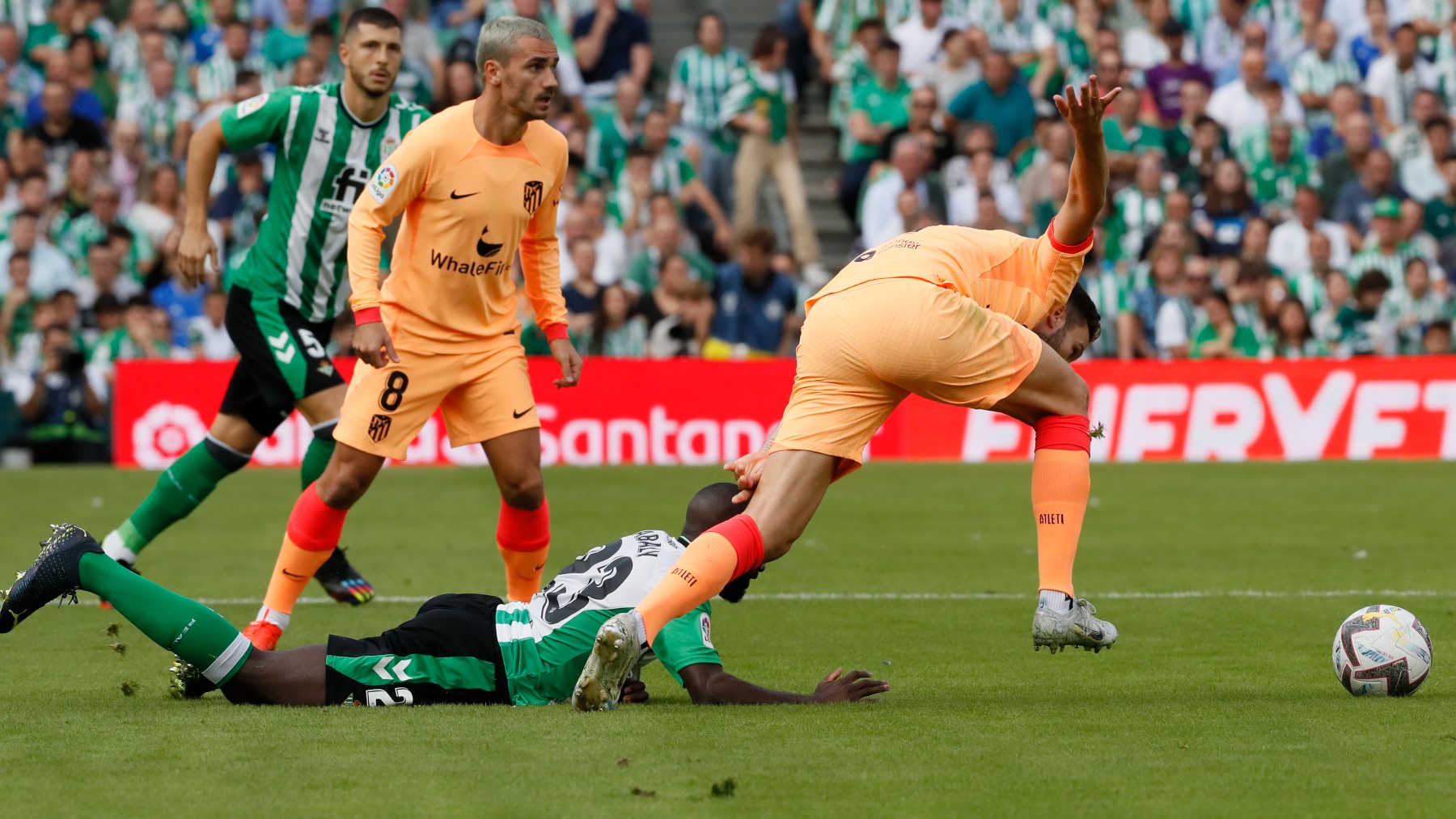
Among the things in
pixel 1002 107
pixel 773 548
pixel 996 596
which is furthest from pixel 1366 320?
pixel 773 548

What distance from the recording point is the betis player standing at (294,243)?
783cm

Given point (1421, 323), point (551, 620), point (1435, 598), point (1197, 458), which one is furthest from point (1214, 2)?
point (551, 620)

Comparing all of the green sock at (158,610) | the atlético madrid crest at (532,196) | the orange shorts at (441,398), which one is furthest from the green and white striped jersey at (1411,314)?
the green sock at (158,610)

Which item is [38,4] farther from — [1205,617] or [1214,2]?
[1205,617]

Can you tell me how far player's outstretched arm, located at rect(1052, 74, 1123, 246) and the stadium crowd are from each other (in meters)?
10.8

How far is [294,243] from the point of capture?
8.03 m

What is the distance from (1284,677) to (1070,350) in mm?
1313

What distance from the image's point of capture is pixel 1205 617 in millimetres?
8023

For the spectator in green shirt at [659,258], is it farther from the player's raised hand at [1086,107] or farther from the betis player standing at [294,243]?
the player's raised hand at [1086,107]

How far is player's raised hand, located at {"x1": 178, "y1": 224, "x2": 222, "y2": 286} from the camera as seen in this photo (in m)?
7.79

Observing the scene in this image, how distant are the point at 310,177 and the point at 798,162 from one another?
536 inches

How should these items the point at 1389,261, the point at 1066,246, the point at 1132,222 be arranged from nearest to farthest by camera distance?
the point at 1066,246, the point at 1389,261, the point at 1132,222

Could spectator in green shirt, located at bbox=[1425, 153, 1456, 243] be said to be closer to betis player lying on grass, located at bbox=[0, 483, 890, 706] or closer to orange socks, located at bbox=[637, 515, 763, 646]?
betis player lying on grass, located at bbox=[0, 483, 890, 706]

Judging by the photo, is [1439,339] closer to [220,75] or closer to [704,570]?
[220,75]
